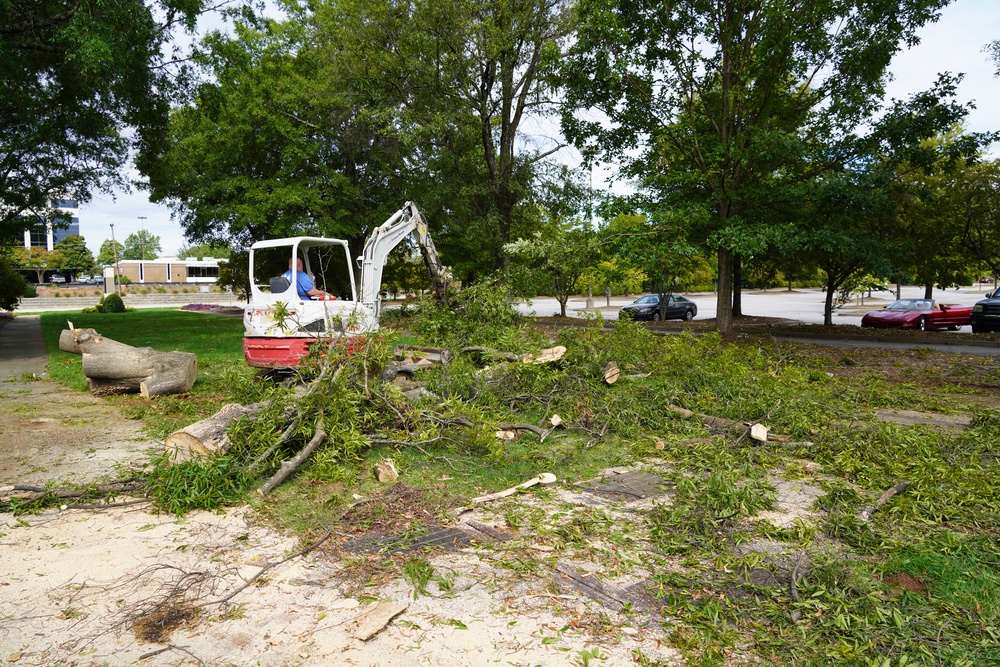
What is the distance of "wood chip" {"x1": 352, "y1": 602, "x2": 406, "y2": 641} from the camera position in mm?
3406

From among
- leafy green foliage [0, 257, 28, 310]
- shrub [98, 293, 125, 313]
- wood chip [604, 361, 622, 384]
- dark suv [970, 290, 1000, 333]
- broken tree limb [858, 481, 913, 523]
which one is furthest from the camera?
shrub [98, 293, 125, 313]

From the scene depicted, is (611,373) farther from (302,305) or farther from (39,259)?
(39,259)

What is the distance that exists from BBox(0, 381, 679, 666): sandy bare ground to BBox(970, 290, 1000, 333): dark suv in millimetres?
21152

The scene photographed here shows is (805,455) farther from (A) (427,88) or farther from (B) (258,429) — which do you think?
(A) (427,88)

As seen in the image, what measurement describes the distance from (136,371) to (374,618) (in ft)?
27.7

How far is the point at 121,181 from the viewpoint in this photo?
68.2 ft

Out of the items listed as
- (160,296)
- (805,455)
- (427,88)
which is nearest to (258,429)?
(805,455)

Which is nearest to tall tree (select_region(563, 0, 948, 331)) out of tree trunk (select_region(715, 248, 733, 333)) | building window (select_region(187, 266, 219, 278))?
tree trunk (select_region(715, 248, 733, 333))

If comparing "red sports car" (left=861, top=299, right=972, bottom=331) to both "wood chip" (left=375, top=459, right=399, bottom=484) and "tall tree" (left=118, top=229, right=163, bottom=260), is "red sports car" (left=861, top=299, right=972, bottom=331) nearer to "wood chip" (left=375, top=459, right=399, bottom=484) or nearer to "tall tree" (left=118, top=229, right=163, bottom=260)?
"wood chip" (left=375, top=459, right=399, bottom=484)

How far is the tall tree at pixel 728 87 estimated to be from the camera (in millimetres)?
12977

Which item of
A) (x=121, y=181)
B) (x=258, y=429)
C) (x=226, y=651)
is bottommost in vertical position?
(x=226, y=651)

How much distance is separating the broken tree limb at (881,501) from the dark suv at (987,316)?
18.4 meters

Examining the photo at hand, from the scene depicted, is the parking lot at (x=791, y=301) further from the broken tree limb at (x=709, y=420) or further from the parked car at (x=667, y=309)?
the broken tree limb at (x=709, y=420)

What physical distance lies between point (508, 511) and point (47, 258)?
88.4m
